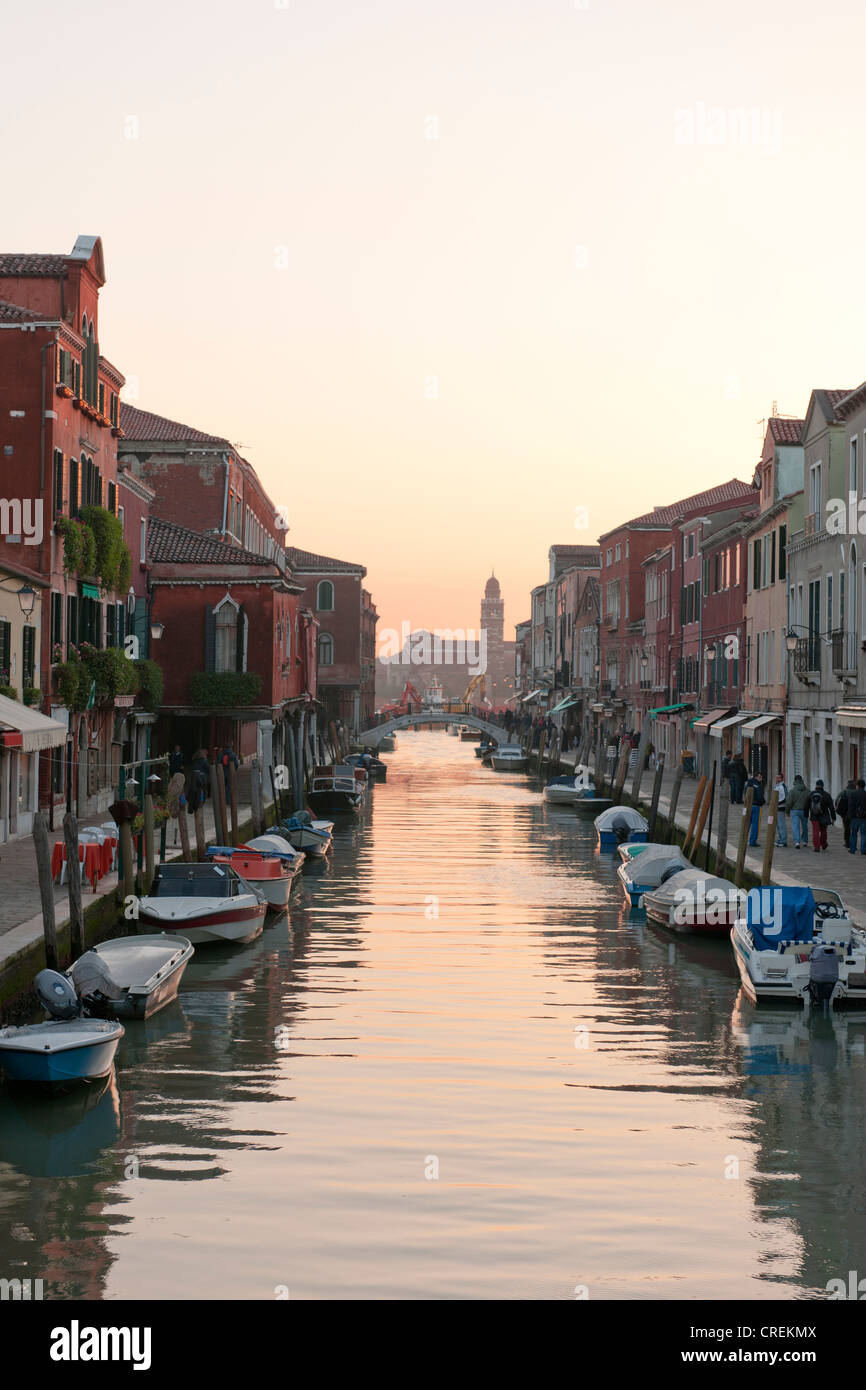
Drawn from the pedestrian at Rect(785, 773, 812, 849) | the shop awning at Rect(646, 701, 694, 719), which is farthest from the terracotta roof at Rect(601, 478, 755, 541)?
the pedestrian at Rect(785, 773, 812, 849)

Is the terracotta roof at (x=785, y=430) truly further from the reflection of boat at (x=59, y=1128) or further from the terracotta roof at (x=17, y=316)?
the reflection of boat at (x=59, y=1128)

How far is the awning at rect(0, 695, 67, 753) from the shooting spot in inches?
1031

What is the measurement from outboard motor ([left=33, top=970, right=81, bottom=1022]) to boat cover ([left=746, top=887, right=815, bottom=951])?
374 inches

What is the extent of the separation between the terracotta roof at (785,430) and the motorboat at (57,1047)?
3505 centimetres

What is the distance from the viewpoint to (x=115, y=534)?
38.0 meters

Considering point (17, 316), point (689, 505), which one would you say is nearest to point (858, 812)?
point (17, 316)

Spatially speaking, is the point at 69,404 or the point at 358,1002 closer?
the point at 358,1002

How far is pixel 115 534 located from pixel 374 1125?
24.9 m

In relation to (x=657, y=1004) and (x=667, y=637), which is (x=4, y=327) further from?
(x=667, y=637)

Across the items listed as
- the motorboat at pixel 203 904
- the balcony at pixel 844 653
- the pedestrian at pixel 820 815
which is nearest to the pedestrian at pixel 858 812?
the pedestrian at pixel 820 815

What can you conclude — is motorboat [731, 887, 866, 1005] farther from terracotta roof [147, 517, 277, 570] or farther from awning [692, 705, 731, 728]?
awning [692, 705, 731, 728]

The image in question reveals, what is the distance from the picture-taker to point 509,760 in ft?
285

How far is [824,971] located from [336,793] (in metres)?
35.8
